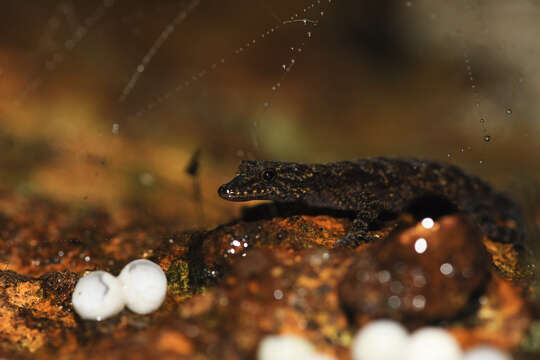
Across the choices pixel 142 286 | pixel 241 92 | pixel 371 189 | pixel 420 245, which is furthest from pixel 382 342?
pixel 241 92

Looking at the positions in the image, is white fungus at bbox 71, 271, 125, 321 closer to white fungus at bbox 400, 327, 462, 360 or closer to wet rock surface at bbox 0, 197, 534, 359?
wet rock surface at bbox 0, 197, 534, 359

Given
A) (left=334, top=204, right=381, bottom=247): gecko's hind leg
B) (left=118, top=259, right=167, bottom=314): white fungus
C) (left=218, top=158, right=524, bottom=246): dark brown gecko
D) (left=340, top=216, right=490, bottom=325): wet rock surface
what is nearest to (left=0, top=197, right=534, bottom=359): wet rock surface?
(left=340, top=216, right=490, bottom=325): wet rock surface

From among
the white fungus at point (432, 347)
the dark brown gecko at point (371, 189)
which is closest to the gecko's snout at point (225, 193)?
the dark brown gecko at point (371, 189)

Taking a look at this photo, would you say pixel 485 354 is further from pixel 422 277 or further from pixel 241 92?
pixel 241 92

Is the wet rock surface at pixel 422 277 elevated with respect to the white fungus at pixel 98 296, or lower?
elevated

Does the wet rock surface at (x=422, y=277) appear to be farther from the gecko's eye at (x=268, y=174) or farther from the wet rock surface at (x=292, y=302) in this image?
the gecko's eye at (x=268, y=174)

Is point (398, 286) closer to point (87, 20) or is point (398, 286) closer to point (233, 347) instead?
point (233, 347)

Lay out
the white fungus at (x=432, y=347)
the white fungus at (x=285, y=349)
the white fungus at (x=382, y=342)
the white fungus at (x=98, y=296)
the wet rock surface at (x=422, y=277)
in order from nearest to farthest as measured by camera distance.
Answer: the white fungus at (x=432, y=347), the white fungus at (x=382, y=342), the white fungus at (x=285, y=349), the wet rock surface at (x=422, y=277), the white fungus at (x=98, y=296)
